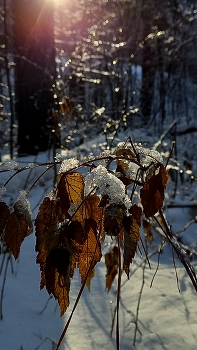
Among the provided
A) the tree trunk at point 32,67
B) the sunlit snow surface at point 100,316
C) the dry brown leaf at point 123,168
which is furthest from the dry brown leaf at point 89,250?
the tree trunk at point 32,67

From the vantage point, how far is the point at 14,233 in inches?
25.7

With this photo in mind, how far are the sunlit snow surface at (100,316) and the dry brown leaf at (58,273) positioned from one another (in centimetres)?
103

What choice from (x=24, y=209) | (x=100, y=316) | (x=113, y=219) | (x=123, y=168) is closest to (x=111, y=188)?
(x=113, y=219)

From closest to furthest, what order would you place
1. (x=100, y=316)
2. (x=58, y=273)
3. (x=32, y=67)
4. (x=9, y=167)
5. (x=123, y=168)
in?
(x=58, y=273)
(x=9, y=167)
(x=123, y=168)
(x=100, y=316)
(x=32, y=67)

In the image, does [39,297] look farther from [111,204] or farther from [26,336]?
[111,204]

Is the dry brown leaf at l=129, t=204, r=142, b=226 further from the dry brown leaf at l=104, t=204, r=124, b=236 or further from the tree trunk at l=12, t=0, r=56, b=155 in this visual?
the tree trunk at l=12, t=0, r=56, b=155

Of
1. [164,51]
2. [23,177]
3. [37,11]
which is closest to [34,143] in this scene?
[23,177]

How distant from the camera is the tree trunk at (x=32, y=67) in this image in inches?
207

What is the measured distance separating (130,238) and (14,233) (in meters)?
0.21

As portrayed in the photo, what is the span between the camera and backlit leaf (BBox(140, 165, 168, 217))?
0.68 meters

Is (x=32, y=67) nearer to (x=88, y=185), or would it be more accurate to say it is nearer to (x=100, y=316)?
(x=100, y=316)

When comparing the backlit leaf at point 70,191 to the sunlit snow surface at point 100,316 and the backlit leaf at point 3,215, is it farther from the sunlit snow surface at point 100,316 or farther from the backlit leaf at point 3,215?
the sunlit snow surface at point 100,316

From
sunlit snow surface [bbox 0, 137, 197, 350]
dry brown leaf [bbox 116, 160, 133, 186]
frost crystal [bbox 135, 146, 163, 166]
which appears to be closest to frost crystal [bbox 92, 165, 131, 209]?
frost crystal [bbox 135, 146, 163, 166]

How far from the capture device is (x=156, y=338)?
1.66m
